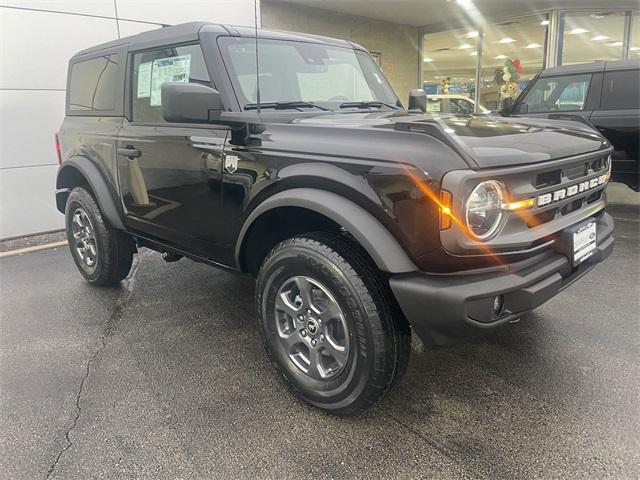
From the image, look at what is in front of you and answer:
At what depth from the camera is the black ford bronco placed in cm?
201

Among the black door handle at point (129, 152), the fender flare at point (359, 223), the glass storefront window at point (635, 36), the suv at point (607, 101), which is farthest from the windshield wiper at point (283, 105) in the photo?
the glass storefront window at point (635, 36)

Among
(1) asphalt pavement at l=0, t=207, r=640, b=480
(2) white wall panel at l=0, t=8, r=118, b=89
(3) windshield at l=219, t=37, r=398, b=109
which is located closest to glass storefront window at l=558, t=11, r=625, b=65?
(1) asphalt pavement at l=0, t=207, r=640, b=480

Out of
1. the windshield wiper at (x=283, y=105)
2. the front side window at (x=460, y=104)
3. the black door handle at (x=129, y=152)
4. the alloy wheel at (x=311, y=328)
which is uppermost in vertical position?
the front side window at (x=460, y=104)

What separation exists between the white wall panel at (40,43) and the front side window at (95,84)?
2.28 meters

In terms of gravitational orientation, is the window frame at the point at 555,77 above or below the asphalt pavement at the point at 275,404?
above

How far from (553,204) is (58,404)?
2630 mm

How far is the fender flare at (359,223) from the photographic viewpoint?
6.79 ft

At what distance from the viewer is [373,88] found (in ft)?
11.9

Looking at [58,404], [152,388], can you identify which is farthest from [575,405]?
[58,404]

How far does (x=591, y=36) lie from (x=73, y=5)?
10.6 metres

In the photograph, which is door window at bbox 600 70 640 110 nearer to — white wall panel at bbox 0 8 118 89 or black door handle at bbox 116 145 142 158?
black door handle at bbox 116 145 142 158

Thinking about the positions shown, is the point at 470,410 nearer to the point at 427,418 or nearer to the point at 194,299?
the point at 427,418

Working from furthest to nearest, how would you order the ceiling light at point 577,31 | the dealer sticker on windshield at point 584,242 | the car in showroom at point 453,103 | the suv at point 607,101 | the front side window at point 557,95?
1. the car in showroom at point 453,103
2. the ceiling light at point 577,31
3. the front side window at point 557,95
4. the suv at point 607,101
5. the dealer sticker on windshield at point 584,242

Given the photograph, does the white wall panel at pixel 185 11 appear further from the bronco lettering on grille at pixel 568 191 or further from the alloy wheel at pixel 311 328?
the bronco lettering on grille at pixel 568 191
